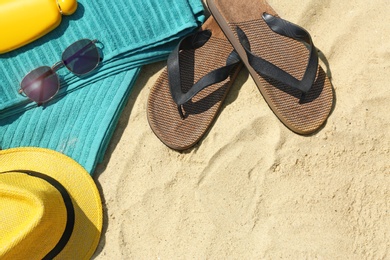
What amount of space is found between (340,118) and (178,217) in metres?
0.65

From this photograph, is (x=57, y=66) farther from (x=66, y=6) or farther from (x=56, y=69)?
(x=66, y=6)

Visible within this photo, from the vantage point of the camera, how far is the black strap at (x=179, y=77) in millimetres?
1558

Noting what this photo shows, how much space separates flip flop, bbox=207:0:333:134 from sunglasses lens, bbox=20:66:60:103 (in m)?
0.63

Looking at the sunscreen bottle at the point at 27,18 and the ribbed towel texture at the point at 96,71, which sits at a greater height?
the sunscreen bottle at the point at 27,18

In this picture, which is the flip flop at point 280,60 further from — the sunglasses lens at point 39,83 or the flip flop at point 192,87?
the sunglasses lens at point 39,83

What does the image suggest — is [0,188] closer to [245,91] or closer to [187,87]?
[187,87]

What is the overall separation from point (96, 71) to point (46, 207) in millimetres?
573

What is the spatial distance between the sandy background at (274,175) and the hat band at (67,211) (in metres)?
0.14

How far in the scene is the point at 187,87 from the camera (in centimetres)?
165

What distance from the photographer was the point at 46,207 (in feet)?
4.29

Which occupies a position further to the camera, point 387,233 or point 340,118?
point 340,118

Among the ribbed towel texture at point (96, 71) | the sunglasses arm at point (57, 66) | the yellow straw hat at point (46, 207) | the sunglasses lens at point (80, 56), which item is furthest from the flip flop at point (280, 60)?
the yellow straw hat at point (46, 207)

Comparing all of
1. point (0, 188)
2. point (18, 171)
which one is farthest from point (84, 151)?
point (0, 188)

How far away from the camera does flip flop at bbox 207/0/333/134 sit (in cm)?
154
